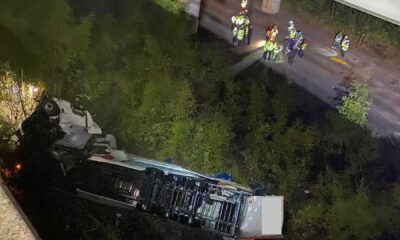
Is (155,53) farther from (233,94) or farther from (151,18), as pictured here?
(233,94)

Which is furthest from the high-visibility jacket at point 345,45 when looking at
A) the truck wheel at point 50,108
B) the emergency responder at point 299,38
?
the truck wheel at point 50,108

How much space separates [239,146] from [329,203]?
262 mm

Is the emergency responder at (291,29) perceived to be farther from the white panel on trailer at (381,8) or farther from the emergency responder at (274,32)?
the white panel on trailer at (381,8)

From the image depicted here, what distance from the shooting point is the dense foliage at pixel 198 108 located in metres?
1.23

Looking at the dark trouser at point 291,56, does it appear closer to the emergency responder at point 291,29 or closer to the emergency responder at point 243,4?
the emergency responder at point 291,29

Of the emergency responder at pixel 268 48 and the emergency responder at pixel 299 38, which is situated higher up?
the emergency responder at pixel 299 38

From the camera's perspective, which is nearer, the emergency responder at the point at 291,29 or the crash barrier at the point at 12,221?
the emergency responder at the point at 291,29

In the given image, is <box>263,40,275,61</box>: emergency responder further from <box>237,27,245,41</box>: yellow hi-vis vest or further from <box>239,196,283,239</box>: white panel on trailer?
<box>239,196,283,239</box>: white panel on trailer

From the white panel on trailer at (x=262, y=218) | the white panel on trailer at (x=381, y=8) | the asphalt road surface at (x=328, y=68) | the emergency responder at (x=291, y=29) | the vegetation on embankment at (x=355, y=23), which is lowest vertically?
the white panel on trailer at (x=262, y=218)

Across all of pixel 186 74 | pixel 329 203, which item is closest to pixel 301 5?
pixel 186 74

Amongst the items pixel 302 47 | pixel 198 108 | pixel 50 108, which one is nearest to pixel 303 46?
pixel 302 47

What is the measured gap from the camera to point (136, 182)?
4.19ft

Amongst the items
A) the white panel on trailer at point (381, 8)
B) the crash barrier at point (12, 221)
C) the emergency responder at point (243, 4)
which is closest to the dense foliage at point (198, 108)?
the emergency responder at point (243, 4)

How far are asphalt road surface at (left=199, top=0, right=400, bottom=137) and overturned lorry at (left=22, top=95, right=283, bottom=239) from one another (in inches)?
12.0
